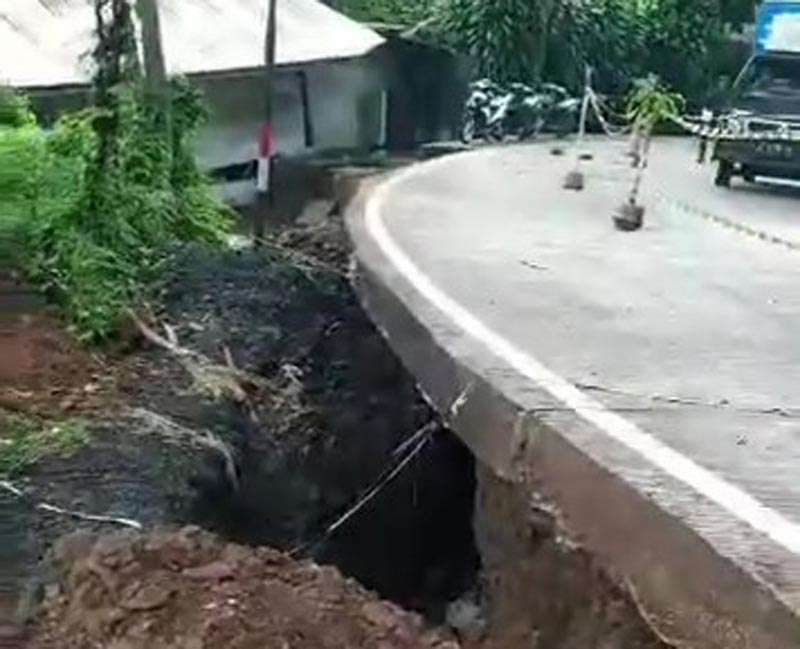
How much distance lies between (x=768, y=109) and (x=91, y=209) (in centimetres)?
1275

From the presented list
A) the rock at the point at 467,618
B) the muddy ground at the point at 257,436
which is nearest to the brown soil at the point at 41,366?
the muddy ground at the point at 257,436

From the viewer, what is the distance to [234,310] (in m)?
11.8

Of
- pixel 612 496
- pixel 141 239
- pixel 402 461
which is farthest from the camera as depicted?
pixel 141 239

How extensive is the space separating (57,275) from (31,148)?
0.89m

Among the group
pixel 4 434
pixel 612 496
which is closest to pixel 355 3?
pixel 4 434

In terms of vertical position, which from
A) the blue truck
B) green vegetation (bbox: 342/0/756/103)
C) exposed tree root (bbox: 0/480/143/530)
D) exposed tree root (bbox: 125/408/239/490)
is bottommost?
green vegetation (bbox: 342/0/756/103)

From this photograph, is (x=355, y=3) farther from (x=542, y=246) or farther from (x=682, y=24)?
(x=542, y=246)

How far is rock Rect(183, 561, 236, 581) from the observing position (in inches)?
237

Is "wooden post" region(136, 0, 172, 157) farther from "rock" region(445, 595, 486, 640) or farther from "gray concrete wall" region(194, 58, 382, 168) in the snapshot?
"rock" region(445, 595, 486, 640)

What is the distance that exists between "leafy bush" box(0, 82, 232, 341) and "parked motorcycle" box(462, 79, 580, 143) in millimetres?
13668

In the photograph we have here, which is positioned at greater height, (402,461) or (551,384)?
(551,384)

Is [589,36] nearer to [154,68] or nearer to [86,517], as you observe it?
[154,68]

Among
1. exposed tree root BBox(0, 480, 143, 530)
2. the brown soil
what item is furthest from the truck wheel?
exposed tree root BBox(0, 480, 143, 530)

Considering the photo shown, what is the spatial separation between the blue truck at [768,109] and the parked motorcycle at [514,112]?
16.4ft
